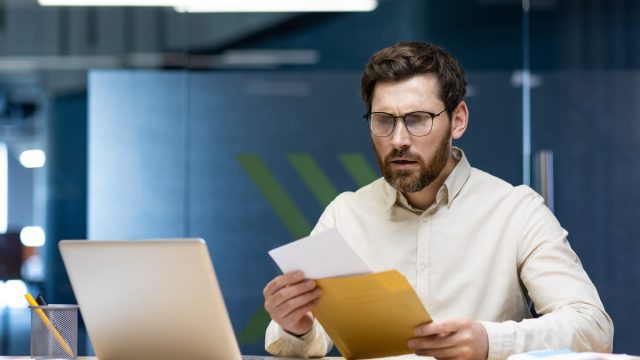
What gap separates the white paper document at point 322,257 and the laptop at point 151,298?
157 mm

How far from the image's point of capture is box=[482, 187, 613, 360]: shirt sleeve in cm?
204

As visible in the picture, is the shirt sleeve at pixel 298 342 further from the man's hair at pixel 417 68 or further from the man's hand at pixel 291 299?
the man's hair at pixel 417 68

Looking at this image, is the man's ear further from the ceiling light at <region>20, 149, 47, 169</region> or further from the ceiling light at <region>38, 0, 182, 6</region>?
the ceiling light at <region>20, 149, 47, 169</region>

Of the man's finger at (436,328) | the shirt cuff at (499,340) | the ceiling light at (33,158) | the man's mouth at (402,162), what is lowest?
the shirt cuff at (499,340)

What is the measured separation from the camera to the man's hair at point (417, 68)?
246cm

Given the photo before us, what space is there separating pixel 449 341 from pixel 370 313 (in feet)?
0.54

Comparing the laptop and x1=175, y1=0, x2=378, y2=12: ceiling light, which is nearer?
the laptop

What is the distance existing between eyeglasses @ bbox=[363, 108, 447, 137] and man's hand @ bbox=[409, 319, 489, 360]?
63 cm

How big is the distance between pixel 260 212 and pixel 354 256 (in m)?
2.76

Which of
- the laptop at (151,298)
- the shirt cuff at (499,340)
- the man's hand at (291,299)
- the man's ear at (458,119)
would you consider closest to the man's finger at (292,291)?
the man's hand at (291,299)

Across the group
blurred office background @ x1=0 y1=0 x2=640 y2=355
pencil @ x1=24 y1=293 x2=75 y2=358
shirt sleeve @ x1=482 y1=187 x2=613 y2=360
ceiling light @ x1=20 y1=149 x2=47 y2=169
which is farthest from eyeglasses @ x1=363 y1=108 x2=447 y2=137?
ceiling light @ x1=20 y1=149 x2=47 y2=169

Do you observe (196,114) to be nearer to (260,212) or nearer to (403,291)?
(260,212)

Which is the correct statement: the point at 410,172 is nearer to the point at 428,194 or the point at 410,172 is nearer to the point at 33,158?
the point at 428,194

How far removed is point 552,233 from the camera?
2.39 meters
